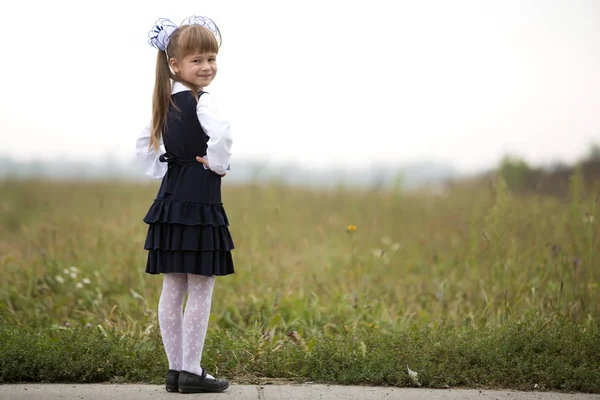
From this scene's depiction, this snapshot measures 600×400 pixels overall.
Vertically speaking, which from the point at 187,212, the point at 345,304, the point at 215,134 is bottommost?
the point at 345,304

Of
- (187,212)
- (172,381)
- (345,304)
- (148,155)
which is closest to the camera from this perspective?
(187,212)

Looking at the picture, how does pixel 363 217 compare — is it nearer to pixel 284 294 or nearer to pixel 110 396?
pixel 284 294

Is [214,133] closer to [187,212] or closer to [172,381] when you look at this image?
[187,212]

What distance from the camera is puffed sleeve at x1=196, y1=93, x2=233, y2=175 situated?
3.13m

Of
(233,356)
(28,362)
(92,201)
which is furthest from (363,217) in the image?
(28,362)

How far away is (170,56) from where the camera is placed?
339cm

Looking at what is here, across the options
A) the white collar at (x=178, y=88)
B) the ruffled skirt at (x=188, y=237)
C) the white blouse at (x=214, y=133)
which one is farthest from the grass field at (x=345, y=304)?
the white collar at (x=178, y=88)

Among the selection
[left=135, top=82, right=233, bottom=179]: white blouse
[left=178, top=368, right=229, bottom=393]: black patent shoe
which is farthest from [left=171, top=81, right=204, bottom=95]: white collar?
[left=178, top=368, right=229, bottom=393]: black patent shoe

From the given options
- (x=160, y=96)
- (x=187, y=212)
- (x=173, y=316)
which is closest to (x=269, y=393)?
(x=173, y=316)

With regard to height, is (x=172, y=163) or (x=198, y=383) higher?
(x=172, y=163)

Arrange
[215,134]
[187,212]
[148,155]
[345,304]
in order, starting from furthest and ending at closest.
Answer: [345,304] < [148,155] < [187,212] < [215,134]

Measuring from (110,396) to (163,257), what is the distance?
70 cm

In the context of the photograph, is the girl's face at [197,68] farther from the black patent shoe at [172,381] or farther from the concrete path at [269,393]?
the concrete path at [269,393]

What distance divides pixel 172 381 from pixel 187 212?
0.83 meters
